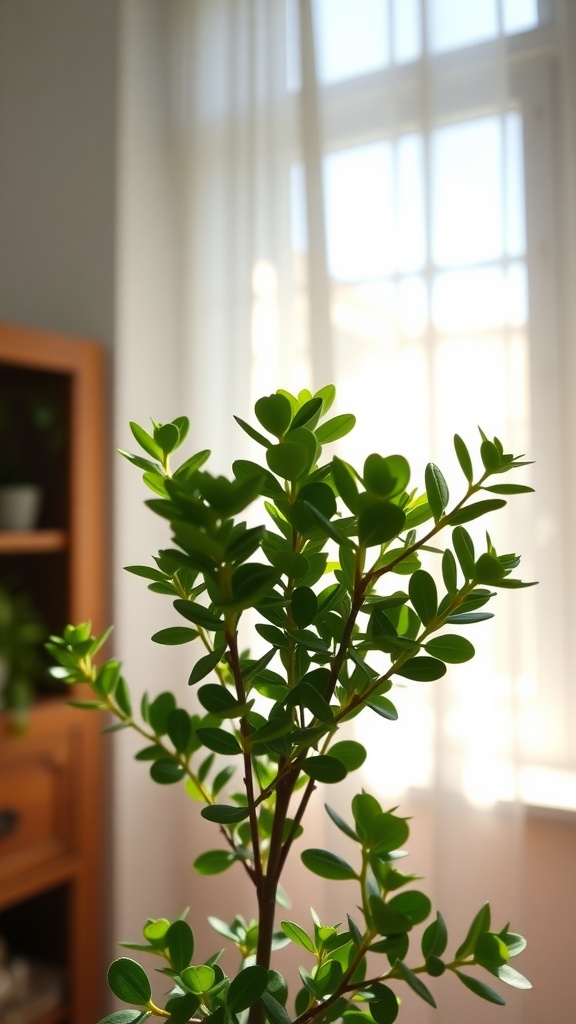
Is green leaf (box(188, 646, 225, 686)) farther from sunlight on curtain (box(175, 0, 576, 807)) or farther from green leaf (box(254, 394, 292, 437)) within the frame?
sunlight on curtain (box(175, 0, 576, 807))

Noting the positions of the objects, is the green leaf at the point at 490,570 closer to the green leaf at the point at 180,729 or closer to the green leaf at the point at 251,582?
the green leaf at the point at 251,582

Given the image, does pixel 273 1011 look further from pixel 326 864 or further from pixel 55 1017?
pixel 55 1017

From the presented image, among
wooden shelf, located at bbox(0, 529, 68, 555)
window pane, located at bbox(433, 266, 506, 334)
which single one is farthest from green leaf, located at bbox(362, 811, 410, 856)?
wooden shelf, located at bbox(0, 529, 68, 555)

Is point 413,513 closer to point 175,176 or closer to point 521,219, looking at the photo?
point 521,219

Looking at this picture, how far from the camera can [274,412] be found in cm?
54

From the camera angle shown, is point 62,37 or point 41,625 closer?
point 41,625

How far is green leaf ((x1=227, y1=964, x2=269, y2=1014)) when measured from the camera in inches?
20.7

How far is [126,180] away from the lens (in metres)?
1.88

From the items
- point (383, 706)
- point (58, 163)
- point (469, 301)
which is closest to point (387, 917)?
point (383, 706)

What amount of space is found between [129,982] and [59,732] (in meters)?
1.23

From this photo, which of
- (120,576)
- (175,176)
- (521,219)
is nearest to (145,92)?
(175,176)

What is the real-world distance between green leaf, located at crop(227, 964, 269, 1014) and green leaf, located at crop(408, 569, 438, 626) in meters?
0.24

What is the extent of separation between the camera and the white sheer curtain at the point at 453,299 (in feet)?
4.95

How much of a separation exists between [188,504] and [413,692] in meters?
1.22
